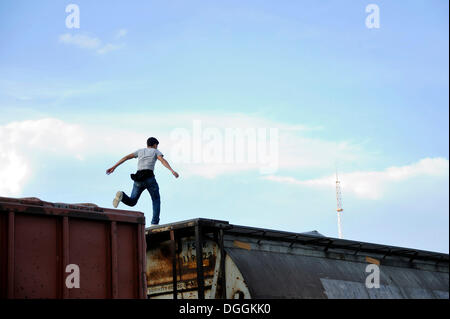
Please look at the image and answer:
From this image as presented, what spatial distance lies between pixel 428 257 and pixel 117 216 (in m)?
11.3

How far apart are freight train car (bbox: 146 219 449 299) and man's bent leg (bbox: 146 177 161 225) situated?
0.72 ft

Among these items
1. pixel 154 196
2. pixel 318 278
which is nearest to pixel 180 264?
pixel 154 196

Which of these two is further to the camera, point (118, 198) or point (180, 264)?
point (180, 264)

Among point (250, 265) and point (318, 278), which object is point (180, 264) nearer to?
point (250, 265)

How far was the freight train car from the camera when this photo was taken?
11.5 meters

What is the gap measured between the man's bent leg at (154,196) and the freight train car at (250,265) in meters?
0.22

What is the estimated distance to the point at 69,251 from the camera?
8141 mm

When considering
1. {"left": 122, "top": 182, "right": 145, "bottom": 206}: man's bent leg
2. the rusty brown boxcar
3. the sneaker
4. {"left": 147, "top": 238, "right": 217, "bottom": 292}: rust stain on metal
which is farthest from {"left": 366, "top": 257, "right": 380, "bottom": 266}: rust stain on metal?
the rusty brown boxcar

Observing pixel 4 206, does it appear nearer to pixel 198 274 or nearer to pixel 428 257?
pixel 198 274

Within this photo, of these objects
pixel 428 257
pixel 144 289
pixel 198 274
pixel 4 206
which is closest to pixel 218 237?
pixel 198 274

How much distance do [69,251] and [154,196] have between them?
389cm

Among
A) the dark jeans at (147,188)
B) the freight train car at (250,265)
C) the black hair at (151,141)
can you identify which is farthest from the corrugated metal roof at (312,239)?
the black hair at (151,141)
